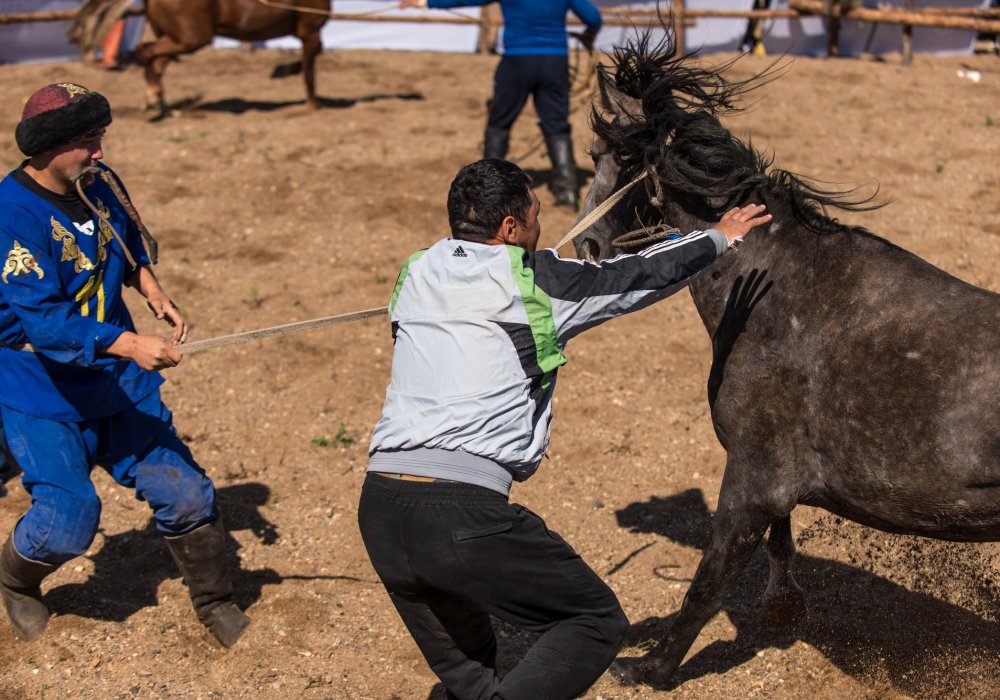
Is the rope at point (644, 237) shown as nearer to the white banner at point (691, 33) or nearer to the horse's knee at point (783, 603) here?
the horse's knee at point (783, 603)

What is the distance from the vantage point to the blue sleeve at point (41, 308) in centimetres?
350

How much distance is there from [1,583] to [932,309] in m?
3.69

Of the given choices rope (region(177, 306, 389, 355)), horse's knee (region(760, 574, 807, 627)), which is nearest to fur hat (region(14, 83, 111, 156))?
rope (region(177, 306, 389, 355))

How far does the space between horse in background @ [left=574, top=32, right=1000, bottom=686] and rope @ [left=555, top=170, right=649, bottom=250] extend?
0.06 meters

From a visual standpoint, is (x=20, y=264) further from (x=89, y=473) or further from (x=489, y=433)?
(x=489, y=433)

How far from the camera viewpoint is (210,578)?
167 inches

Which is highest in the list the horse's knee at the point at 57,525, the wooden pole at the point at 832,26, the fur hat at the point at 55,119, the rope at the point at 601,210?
the fur hat at the point at 55,119

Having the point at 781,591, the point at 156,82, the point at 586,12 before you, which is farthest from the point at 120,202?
the point at 156,82

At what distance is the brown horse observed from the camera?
11.3 m

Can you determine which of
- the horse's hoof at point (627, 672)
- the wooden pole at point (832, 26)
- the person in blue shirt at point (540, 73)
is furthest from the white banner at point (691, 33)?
the horse's hoof at point (627, 672)

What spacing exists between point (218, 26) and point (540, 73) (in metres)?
4.74

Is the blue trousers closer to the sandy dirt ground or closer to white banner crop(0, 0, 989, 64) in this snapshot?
the sandy dirt ground

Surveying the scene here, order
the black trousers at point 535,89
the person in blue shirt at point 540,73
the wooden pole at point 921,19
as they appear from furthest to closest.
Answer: the wooden pole at point 921,19, the black trousers at point 535,89, the person in blue shirt at point 540,73

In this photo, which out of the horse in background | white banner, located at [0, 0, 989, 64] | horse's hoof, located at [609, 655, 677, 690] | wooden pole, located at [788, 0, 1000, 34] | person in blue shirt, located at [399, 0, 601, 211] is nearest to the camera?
the horse in background
